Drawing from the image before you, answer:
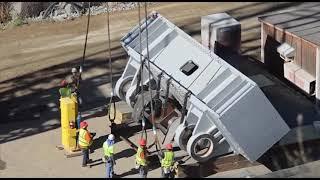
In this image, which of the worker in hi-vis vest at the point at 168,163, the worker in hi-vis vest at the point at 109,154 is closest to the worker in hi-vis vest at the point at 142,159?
the worker in hi-vis vest at the point at 168,163

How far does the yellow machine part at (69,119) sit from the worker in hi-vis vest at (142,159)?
231 cm

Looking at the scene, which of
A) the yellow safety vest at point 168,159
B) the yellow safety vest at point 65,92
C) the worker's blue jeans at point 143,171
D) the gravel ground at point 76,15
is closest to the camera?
the yellow safety vest at point 168,159

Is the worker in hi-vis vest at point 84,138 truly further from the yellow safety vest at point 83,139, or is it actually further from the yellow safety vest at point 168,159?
the yellow safety vest at point 168,159

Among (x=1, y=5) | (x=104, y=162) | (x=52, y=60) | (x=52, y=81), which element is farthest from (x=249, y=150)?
(x=1, y=5)

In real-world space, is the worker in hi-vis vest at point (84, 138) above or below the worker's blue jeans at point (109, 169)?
above

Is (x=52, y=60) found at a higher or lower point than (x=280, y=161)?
higher

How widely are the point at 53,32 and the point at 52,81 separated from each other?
16.4 ft

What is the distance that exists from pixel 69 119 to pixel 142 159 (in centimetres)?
260

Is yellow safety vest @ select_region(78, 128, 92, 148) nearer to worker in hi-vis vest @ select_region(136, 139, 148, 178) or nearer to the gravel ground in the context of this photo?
worker in hi-vis vest @ select_region(136, 139, 148, 178)

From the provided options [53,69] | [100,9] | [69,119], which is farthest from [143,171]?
[100,9]

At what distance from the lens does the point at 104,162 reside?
54.9 ft

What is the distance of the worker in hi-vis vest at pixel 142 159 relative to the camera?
601 inches

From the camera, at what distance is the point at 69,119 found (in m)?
17.1

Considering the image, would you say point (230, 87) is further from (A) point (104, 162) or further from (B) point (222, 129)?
(A) point (104, 162)
